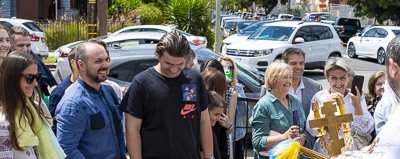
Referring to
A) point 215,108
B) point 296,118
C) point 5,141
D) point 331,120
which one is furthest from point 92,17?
point 331,120

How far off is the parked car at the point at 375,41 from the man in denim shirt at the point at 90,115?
17632 millimetres

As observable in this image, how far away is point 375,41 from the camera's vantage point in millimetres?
20266

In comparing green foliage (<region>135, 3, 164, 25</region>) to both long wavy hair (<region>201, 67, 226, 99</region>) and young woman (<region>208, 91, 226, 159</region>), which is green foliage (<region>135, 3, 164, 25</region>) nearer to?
long wavy hair (<region>201, 67, 226, 99</region>)

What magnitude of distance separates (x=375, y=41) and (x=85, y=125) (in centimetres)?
1909

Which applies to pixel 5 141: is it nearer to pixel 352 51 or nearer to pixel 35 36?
pixel 35 36

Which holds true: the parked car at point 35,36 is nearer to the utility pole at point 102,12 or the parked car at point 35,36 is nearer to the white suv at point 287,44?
the utility pole at point 102,12

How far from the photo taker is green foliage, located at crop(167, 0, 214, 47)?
880 inches

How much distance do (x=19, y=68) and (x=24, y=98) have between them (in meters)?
0.20

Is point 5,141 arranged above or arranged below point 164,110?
below

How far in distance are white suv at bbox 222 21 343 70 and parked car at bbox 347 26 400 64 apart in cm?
494

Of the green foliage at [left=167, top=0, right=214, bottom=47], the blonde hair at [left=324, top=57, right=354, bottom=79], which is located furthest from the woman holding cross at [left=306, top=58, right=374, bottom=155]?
the green foliage at [left=167, top=0, right=214, bottom=47]

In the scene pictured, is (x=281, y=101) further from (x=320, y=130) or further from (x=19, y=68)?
(x=19, y=68)

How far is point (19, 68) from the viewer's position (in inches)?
121

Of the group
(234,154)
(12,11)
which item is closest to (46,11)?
(12,11)
